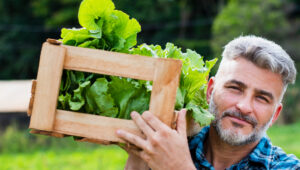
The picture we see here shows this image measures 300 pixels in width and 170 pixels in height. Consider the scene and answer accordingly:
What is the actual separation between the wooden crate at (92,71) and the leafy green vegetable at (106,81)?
0.24 ft

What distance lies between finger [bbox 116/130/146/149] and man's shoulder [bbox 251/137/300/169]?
0.87 meters

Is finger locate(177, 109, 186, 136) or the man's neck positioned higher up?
finger locate(177, 109, 186, 136)

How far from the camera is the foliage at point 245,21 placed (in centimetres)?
1823

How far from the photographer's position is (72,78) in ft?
6.75

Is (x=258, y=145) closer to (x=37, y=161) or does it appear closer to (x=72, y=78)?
(x=72, y=78)

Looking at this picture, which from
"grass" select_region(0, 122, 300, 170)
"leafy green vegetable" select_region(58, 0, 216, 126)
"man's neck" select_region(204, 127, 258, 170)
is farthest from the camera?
"grass" select_region(0, 122, 300, 170)

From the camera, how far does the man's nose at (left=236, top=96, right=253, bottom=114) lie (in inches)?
88.4

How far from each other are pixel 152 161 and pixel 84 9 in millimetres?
862

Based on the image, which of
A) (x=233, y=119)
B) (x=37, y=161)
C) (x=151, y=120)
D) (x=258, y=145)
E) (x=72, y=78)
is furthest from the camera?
(x=37, y=161)

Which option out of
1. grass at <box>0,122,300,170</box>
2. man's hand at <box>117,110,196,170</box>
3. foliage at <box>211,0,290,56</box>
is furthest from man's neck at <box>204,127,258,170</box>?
foliage at <box>211,0,290,56</box>

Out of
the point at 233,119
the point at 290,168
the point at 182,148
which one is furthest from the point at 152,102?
the point at 290,168

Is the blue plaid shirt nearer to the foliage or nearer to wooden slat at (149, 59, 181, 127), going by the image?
wooden slat at (149, 59, 181, 127)

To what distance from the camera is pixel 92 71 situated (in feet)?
6.45

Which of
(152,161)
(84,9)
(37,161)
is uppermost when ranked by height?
(84,9)
